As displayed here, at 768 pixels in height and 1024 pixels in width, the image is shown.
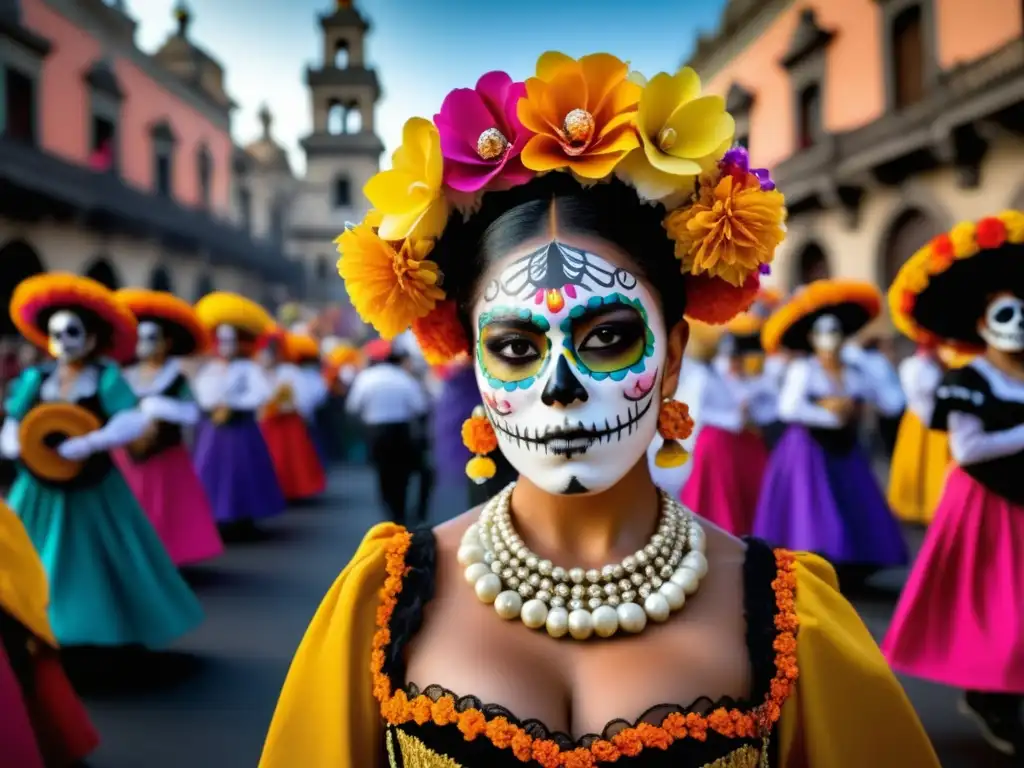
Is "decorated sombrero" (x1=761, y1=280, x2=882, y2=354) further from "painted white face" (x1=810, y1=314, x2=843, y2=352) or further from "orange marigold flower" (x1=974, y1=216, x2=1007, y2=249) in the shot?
"orange marigold flower" (x1=974, y1=216, x2=1007, y2=249)

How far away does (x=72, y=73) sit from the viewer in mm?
18141

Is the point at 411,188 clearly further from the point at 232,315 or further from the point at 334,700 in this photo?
the point at 232,315

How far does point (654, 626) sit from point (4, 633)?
2.17 metres

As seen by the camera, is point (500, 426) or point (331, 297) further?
point (331, 297)

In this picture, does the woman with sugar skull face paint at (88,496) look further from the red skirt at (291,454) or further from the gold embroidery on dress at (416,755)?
the red skirt at (291,454)

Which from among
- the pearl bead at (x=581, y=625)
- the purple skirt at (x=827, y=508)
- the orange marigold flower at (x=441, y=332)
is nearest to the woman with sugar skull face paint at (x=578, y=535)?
the pearl bead at (x=581, y=625)

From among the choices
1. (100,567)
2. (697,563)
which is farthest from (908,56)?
(697,563)

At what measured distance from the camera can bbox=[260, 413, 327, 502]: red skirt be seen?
9859 mm

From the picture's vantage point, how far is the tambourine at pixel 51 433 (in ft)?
13.6

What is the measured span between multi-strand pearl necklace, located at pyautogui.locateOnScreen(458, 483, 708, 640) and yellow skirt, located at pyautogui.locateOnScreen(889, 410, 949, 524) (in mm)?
6440

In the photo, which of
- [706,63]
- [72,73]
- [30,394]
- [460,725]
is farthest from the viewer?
[706,63]

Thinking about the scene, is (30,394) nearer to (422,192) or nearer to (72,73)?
(422,192)

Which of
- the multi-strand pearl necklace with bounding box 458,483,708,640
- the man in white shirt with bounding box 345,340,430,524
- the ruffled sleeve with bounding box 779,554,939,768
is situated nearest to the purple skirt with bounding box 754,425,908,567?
the man in white shirt with bounding box 345,340,430,524

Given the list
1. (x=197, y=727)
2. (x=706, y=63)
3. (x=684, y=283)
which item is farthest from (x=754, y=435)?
(x=706, y=63)
